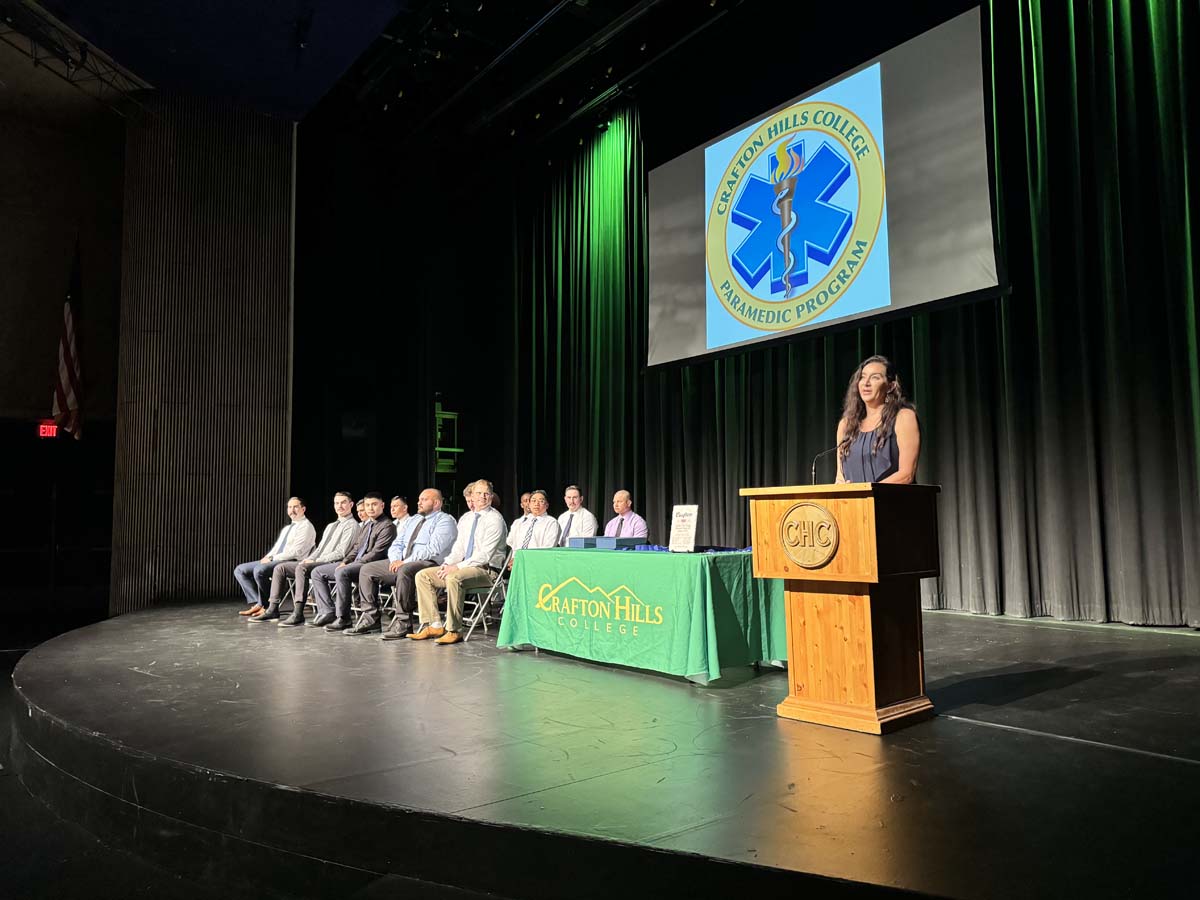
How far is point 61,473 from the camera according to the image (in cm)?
Result: 1012

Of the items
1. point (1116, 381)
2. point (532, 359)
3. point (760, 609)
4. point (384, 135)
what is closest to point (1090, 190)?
point (1116, 381)

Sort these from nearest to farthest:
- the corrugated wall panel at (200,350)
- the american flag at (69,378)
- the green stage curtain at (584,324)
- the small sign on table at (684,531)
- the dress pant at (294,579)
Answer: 1. the small sign on table at (684,531)
2. the dress pant at (294,579)
3. the corrugated wall panel at (200,350)
4. the american flag at (69,378)
5. the green stage curtain at (584,324)

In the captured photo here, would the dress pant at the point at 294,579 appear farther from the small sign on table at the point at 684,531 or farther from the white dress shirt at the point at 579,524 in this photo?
the small sign on table at the point at 684,531

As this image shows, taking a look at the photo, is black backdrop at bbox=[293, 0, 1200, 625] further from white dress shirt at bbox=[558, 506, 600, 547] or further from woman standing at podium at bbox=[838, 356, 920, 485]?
woman standing at podium at bbox=[838, 356, 920, 485]

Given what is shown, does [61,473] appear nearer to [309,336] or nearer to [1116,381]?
[309,336]

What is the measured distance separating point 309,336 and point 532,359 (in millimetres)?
2944

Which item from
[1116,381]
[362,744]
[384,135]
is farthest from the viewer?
[384,135]

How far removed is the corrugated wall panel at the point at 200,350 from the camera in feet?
28.3

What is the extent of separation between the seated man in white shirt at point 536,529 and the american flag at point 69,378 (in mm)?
5687

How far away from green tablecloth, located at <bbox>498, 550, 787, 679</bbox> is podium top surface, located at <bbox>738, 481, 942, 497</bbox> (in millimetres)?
709

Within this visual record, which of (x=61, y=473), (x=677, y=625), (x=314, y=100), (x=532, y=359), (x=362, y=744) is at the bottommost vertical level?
(x=362, y=744)

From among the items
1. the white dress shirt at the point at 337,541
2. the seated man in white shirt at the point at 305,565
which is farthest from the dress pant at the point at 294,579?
the white dress shirt at the point at 337,541

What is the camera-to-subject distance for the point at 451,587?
5461 millimetres

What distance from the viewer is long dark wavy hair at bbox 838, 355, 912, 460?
325 centimetres
